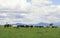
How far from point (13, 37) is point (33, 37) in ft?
16.0

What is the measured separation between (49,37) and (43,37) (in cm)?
152

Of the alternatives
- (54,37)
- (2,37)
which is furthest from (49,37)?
(2,37)

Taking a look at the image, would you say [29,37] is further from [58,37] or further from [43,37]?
[58,37]

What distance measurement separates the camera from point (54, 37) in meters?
49.1

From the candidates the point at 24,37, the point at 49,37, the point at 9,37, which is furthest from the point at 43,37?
the point at 9,37

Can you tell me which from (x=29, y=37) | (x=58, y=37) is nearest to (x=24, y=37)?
(x=29, y=37)

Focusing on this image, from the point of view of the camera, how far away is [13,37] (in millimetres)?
47562

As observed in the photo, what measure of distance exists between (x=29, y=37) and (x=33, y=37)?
1178mm

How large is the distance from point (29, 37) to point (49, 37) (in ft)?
17.6

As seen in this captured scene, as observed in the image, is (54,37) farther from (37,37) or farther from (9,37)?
(9,37)

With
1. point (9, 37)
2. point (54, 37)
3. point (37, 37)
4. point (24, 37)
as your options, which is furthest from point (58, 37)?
point (9, 37)

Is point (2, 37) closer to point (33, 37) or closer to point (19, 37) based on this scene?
point (19, 37)

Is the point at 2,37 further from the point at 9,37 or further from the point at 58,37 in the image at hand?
the point at 58,37

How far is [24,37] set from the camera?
47438 millimetres
